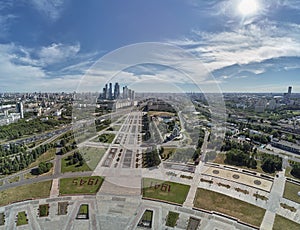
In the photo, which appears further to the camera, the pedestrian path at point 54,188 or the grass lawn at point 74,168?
the grass lawn at point 74,168

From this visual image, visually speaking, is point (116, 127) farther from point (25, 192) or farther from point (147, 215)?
point (147, 215)

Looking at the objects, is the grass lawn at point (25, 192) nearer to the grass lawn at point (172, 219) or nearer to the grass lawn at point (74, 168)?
the grass lawn at point (74, 168)

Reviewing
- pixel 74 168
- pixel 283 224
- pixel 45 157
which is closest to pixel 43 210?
pixel 74 168

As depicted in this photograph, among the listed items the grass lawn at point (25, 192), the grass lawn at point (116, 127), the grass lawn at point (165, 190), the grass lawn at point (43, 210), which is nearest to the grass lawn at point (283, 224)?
the grass lawn at point (165, 190)

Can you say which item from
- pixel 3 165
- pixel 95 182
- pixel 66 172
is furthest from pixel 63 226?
pixel 3 165

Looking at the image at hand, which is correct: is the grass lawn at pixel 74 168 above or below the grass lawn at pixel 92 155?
below

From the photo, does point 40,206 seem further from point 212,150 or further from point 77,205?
point 212,150
